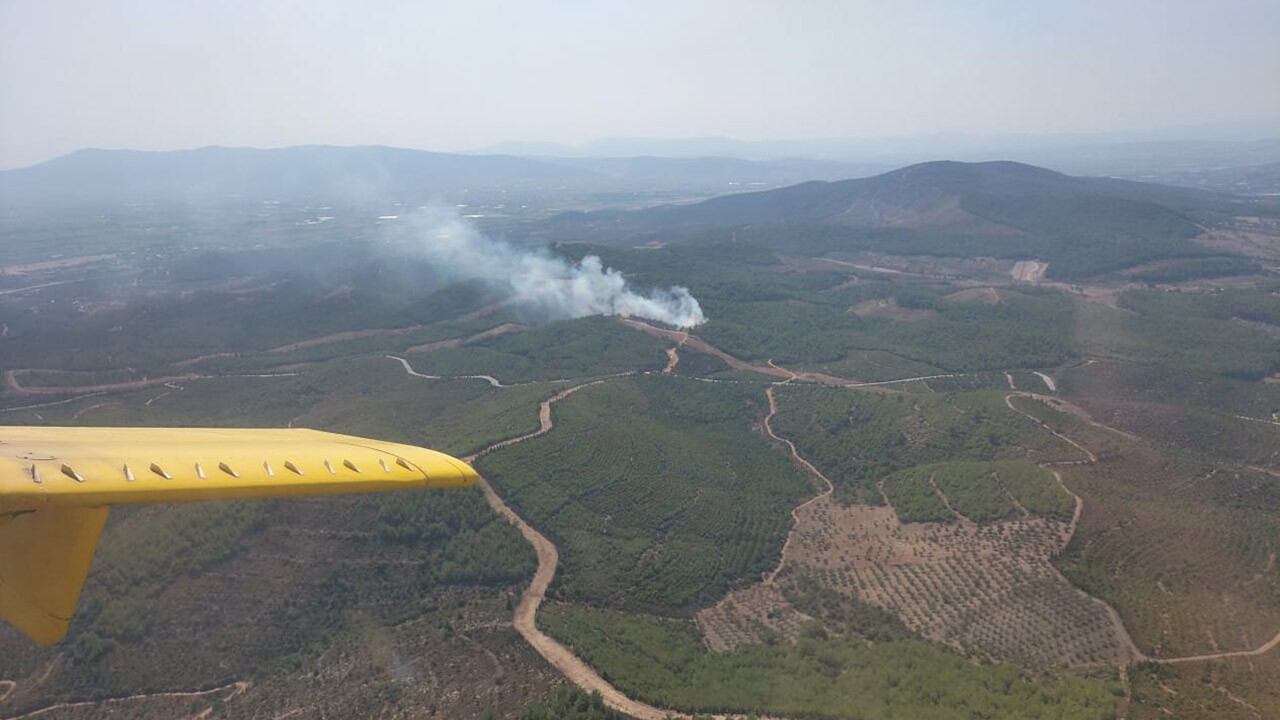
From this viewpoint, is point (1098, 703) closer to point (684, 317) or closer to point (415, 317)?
point (684, 317)

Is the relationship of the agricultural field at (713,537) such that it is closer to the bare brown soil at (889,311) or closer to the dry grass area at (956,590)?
the dry grass area at (956,590)

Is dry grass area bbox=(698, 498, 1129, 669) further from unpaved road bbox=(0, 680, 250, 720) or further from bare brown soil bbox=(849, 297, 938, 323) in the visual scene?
bare brown soil bbox=(849, 297, 938, 323)

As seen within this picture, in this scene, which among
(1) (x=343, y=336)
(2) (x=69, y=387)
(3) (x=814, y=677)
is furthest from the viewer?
(1) (x=343, y=336)

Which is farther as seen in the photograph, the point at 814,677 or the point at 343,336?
the point at 343,336

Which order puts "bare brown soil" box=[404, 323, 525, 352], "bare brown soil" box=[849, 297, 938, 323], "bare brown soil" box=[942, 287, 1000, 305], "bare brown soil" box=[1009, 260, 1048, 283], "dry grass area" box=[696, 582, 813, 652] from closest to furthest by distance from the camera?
"dry grass area" box=[696, 582, 813, 652] < "bare brown soil" box=[404, 323, 525, 352] < "bare brown soil" box=[849, 297, 938, 323] < "bare brown soil" box=[942, 287, 1000, 305] < "bare brown soil" box=[1009, 260, 1048, 283]

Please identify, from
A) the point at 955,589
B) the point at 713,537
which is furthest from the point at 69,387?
the point at 955,589

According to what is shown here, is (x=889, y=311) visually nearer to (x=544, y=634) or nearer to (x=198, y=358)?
(x=544, y=634)

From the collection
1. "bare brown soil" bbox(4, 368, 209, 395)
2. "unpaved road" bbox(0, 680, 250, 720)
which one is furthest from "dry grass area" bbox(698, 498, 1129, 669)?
"bare brown soil" bbox(4, 368, 209, 395)

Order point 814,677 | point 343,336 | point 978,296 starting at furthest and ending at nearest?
point 978,296
point 343,336
point 814,677
